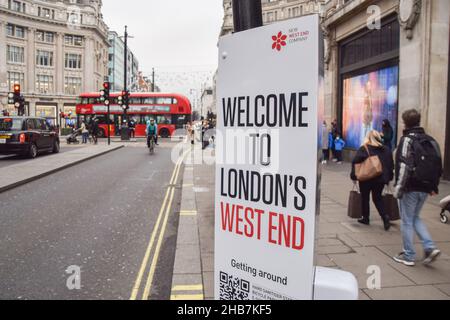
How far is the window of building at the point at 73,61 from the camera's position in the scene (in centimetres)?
6794

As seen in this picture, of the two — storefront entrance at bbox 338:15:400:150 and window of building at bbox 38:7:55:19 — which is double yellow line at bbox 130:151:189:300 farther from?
window of building at bbox 38:7:55:19

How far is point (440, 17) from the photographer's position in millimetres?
9930

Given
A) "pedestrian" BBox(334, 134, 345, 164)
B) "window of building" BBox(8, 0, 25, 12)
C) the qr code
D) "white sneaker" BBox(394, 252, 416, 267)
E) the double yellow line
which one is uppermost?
"window of building" BBox(8, 0, 25, 12)

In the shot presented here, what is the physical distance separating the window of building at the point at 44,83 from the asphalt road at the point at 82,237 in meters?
60.3

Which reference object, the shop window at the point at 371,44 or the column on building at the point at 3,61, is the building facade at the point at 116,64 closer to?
the column on building at the point at 3,61

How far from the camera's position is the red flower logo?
68.9 inches

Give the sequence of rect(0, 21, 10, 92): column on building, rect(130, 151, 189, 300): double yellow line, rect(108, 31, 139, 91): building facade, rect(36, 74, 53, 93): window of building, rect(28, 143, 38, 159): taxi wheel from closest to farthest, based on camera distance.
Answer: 1. rect(130, 151, 189, 300): double yellow line
2. rect(28, 143, 38, 159): taxi wheel
3. rect(0, 21, 10, 92): column on building
4. rect(36, 74, 53, 93): window of building
5. rect(108, 31, 139, 91): building facade

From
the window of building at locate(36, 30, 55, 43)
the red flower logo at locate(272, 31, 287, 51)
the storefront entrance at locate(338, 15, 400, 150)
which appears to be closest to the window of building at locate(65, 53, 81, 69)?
the window of building at locate(36, 30, 55, 43)

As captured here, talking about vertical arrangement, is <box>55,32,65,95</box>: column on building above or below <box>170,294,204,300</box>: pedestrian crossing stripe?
above

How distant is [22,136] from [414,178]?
15.4m

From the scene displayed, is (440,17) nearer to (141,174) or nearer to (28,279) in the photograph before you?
(141,174)

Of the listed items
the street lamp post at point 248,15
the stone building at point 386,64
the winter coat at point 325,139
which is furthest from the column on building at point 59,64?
the street lamp post at point 248,15

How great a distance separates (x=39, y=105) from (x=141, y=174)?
59034mm

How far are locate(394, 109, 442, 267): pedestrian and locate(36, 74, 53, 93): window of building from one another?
68.9 m
